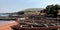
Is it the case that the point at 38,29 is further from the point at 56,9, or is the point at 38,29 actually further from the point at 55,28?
the point at 56,9

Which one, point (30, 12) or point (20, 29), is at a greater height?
point (20, 29)

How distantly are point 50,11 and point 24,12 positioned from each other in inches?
128

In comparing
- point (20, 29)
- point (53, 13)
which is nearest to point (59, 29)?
point (20, 29)

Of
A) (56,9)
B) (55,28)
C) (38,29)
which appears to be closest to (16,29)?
(38,29)

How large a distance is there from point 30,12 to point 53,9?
10.2 ft

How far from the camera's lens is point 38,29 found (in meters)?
6.32

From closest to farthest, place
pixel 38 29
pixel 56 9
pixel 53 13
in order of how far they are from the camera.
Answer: pixel 38 29, pixel 53 13, pixel 56 9

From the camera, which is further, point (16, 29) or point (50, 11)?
point (50, 11)

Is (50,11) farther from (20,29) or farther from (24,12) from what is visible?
(20,29)

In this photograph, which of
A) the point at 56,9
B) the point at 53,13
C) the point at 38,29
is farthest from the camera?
the point at 56,9

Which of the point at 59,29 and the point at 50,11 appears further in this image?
the point at 50,11

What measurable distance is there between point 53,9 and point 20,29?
14614 mm

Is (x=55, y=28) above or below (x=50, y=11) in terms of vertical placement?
above

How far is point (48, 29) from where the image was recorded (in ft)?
20.7
